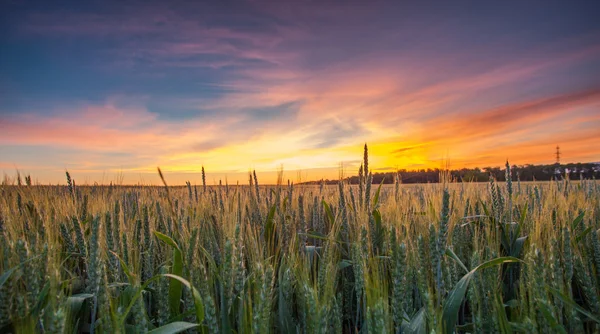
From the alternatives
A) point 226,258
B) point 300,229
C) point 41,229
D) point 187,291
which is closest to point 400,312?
point 226,258

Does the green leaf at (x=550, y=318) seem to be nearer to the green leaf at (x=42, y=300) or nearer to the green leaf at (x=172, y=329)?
the green leaf at (x=172, y=329)

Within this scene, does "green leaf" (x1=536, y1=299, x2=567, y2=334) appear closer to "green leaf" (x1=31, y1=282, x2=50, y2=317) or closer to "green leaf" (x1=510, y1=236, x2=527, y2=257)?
"green leaf" (x1=510, y1=236, x2=527, y2=257)

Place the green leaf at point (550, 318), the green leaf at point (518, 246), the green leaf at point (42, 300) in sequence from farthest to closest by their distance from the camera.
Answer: the green leaf at point (518, 246) → the green leaf at point (42, 300) → the green leaf at point (550, 318)

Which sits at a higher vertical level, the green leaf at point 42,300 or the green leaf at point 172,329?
the green leaf at point 42,300

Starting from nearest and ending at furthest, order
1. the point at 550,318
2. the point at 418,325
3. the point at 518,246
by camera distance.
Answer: the point at 550,318 → the point at 418,325 → the point at 518,246

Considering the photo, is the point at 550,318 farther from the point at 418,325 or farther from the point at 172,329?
the point at 172,329

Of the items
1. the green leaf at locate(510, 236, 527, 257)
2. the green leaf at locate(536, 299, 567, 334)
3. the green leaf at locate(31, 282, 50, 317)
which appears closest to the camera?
the green leaf at locate(536, 299, 567, 334)

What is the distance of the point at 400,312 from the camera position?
5.56 ft

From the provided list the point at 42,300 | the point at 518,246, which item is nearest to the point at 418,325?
the point at 518,246

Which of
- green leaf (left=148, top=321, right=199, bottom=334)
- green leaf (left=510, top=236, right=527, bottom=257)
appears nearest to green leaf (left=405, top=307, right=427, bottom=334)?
green leaf (left=148, top=321, right=199, bottom=334)

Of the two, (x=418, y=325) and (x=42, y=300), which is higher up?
(x=42, y=300)

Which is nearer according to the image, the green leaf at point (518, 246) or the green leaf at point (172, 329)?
the green leaf at point (172, 329)

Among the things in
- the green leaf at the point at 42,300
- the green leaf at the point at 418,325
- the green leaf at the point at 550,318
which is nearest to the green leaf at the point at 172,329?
the green leaf at the point at 42,300

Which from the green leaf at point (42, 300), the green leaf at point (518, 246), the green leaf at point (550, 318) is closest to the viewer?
the green leaf at point (550, 318)
